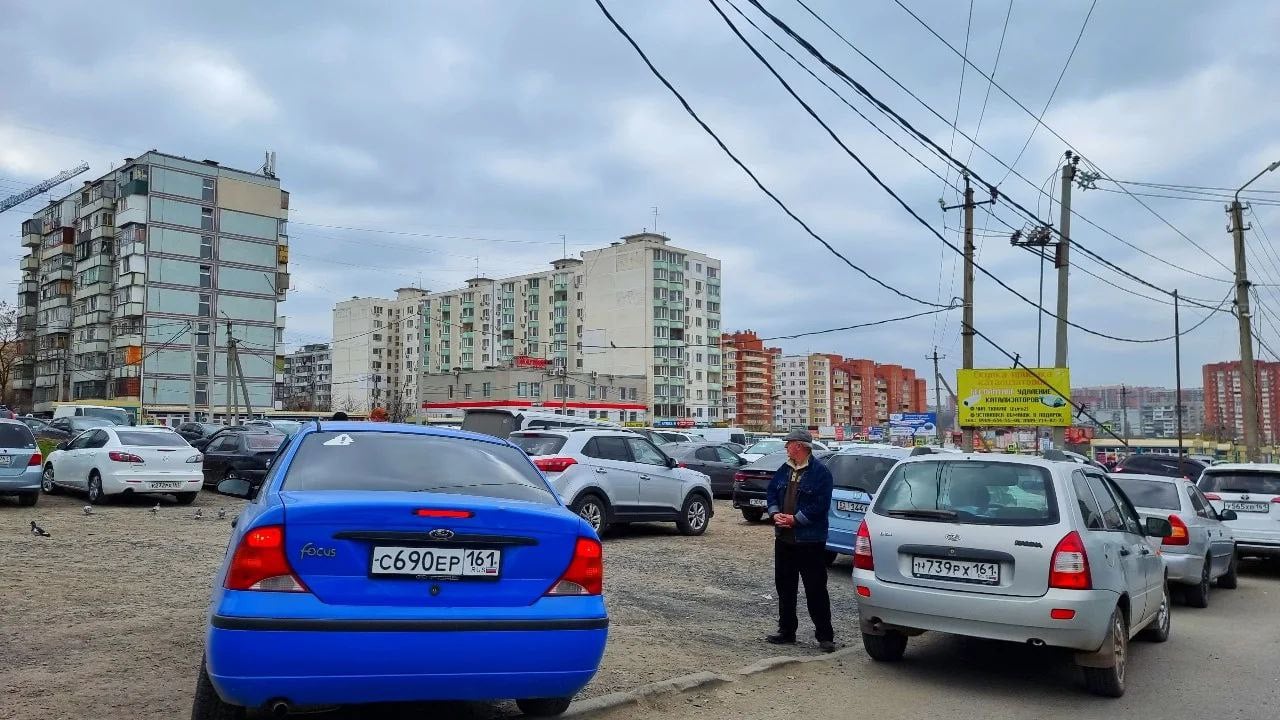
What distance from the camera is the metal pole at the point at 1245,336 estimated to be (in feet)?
91.7

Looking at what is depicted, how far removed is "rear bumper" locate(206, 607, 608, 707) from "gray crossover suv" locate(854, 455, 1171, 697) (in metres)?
2.95

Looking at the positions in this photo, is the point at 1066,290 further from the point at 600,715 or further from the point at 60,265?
the point at 60,265

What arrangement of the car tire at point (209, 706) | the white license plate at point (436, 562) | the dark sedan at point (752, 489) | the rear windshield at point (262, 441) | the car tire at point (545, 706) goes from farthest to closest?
the rear windshield at point (262, 441) → the dark sedan at point (752, 489) → the car tire at point (545, 706) → the car tire at point (209, 706) → the white license plate at point (436, 562)

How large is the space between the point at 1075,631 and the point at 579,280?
11370 centimetres

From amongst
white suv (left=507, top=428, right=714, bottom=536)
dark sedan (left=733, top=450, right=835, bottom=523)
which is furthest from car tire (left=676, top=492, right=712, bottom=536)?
dark sedan (left=733, top=450, right=835, bottom=523)

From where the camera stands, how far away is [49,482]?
62.2 feet

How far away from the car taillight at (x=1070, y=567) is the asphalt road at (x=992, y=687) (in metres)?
0.76

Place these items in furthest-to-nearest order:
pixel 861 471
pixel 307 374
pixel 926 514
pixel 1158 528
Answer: pixel 307 374 < pixel 861 471 < pixel 1158 528 < pixel 926 514

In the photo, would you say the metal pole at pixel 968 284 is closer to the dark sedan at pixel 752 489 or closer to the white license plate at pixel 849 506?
the dark sedan at pixel 752 489

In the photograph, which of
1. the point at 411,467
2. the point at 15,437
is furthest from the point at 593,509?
the point at 15,437

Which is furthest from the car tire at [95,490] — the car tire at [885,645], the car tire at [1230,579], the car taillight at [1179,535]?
the car tire at [1230,579]

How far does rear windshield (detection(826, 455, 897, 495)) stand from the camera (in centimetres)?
1238

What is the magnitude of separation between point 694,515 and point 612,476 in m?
2.15

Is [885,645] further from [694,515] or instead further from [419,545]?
[694,515]
